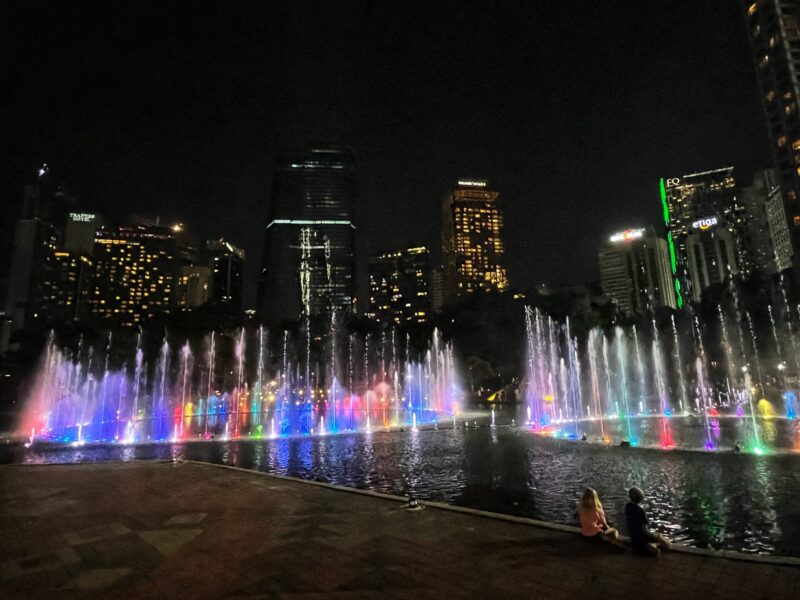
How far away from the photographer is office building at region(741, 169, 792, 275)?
109 m

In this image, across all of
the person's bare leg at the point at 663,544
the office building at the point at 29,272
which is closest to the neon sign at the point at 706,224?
the person's bare leg at the point at 663,544

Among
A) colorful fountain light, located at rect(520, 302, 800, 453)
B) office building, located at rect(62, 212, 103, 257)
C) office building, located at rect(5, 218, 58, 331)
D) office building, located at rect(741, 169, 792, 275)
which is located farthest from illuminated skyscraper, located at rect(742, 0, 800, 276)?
office building, located at rect(62, 212, 103, 257)

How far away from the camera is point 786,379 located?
50.9m

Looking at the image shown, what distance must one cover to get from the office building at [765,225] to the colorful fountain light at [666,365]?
70414 mm

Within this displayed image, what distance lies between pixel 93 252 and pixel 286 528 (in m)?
179

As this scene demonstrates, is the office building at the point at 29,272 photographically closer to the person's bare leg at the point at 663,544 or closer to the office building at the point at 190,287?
→ the office building at the point at 190,287

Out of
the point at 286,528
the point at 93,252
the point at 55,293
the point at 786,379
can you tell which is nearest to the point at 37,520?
the point at 286,528

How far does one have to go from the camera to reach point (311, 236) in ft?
561

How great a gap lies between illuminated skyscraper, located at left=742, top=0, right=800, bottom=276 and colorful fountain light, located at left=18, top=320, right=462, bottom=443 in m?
53.0

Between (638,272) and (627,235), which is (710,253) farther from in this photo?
(638,272)

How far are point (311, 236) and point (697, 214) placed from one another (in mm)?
134962

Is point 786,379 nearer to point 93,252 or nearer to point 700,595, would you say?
point 700,595

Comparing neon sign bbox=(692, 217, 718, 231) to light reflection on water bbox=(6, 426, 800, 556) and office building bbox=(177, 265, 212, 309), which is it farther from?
office building bbox=(177, 265, 212, 309)

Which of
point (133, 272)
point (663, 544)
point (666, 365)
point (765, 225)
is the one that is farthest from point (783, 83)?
point (133, 272)
